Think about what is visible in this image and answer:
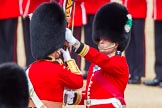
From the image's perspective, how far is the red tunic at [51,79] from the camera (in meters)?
4.88

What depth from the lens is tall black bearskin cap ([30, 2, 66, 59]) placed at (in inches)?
193

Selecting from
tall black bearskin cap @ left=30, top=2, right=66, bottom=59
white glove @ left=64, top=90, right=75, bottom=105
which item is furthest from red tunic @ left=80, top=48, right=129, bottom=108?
tall black bearskin cap @ left=30, top=2, right=66, bottom=59

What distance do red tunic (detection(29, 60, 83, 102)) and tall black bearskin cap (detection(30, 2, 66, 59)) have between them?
9 cm

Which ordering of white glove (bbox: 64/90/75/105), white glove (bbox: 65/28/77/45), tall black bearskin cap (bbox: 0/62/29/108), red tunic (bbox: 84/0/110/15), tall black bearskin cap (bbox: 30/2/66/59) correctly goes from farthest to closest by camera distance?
red tunic (bbox: 84/0/110/15)
white glove (bbox: 64/90/75/105)
tall black bearskin cap (bbox: 30/2/66/59)
white glove (bbox: 65/28/77/45)
tall black bearskin cap (bbox: 0/62/29/108)

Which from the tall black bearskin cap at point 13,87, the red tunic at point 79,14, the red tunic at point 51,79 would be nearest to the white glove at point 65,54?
the red tunic at point 51,79

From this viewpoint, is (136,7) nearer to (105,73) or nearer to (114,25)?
(114,25)

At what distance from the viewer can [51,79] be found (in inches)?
192

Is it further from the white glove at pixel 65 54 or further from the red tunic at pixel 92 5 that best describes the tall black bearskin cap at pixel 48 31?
the red tunic at pixel 92 5

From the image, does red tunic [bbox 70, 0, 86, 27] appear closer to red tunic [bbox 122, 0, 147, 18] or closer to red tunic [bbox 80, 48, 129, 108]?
red tunic [bbox 122, 0, 147, 18]

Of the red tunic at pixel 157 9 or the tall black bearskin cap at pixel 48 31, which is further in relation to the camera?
the red tunic at pixel 157 9

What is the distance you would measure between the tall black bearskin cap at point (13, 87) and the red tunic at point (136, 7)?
13.2 feet

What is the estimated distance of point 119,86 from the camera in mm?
5094

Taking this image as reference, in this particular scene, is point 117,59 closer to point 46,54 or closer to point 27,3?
point 46,54

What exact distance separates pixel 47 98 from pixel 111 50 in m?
0.59
